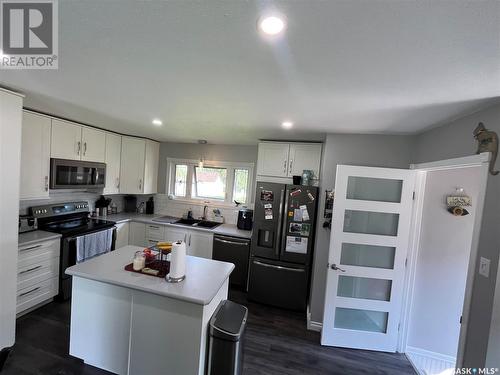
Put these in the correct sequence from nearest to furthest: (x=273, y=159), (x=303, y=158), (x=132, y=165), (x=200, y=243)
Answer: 1. (x=303, y=158)
2. (x=273, y=159)
3. (x=200, y=243)
4. (x=132, y=165)

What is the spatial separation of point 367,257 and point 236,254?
5.89 ft

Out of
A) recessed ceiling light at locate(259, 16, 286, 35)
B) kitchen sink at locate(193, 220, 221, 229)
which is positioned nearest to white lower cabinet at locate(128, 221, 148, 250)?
kitchen sink at locate(193, 220, 221, 229)

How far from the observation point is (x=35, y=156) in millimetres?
2695

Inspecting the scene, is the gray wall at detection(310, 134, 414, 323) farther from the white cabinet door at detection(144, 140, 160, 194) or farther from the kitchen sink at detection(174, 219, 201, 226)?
the white cabinet door at detection(144, 140, 160, 194)

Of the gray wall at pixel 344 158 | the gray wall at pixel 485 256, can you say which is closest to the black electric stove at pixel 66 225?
the gray wall at pixel 344 158

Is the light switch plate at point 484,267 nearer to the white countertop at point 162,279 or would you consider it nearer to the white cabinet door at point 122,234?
the white countertop at point 162,279

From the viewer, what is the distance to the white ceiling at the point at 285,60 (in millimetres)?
842

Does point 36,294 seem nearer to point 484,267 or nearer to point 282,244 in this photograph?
point 282,244

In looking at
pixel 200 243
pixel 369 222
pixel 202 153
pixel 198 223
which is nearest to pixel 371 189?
pixel 369 222

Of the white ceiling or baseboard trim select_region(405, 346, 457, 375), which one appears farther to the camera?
baseboard trim select_region(405, 346, 457, 375)

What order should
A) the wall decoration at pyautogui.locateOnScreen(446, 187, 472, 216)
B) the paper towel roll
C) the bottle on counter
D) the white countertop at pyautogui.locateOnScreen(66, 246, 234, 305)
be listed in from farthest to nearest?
the wall decoration at pyautogui.locateOnScreen(446, 187, 472, 216) < the bottle on counter < the paper towel roll < the white countertop at pyautogui.locateOnScreen(66, 246, 234, 305)

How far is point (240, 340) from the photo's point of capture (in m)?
1.76

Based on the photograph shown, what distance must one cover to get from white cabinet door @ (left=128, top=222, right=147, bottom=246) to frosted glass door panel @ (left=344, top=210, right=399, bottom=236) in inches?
129

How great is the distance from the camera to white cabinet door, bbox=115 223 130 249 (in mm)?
3793
